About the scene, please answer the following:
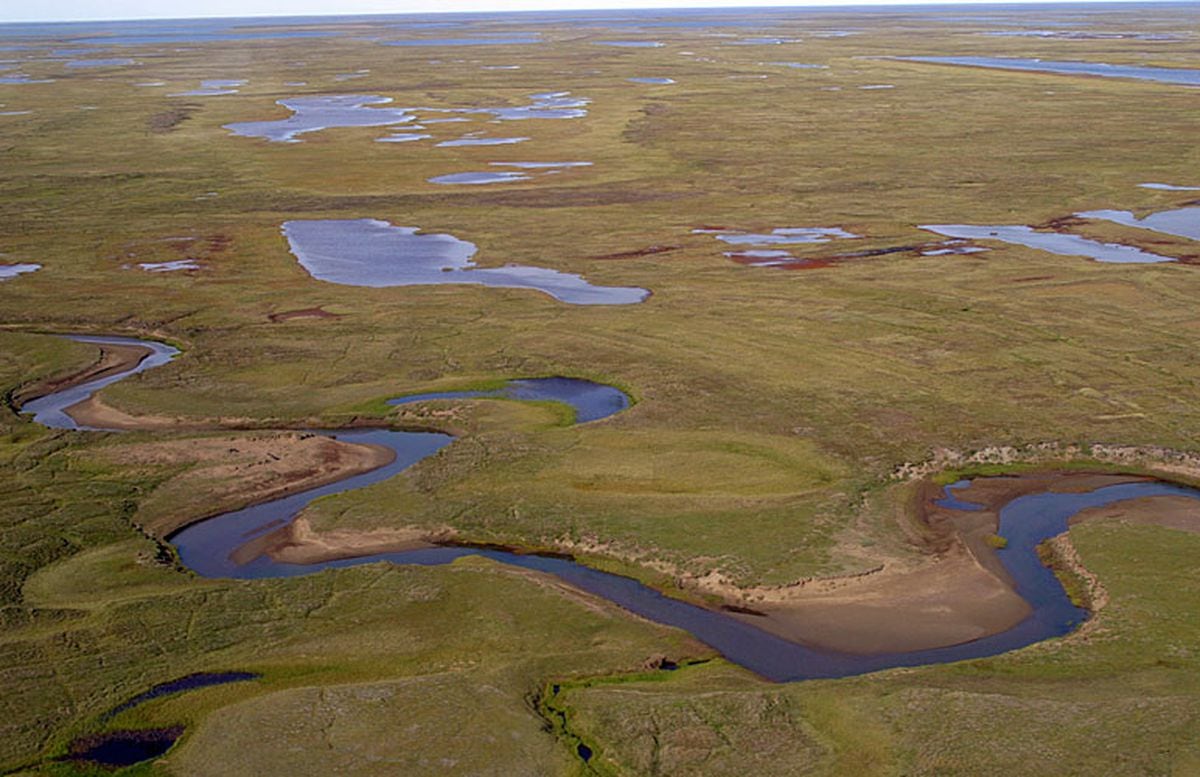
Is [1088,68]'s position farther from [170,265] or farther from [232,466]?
[232,466]

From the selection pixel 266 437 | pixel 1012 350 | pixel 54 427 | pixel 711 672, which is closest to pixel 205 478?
pixel 266 437

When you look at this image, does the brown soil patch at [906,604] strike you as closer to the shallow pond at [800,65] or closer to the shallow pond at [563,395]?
the shallow pond at [563,395]

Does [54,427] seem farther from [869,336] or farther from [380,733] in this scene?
[869,336]

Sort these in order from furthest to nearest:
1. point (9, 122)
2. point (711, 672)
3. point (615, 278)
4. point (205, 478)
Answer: point (9, 122), point (615, 278), point (205, 478), point (711, 672)

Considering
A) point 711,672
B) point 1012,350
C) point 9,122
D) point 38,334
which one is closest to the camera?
point 711,672

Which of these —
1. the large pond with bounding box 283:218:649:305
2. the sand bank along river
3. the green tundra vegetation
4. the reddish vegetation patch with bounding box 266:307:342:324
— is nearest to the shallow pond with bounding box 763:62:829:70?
the green tundra vegetation

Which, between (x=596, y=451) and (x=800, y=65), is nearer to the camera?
(x=596, y=451)

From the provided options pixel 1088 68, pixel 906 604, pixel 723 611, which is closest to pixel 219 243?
pixel 723 611
